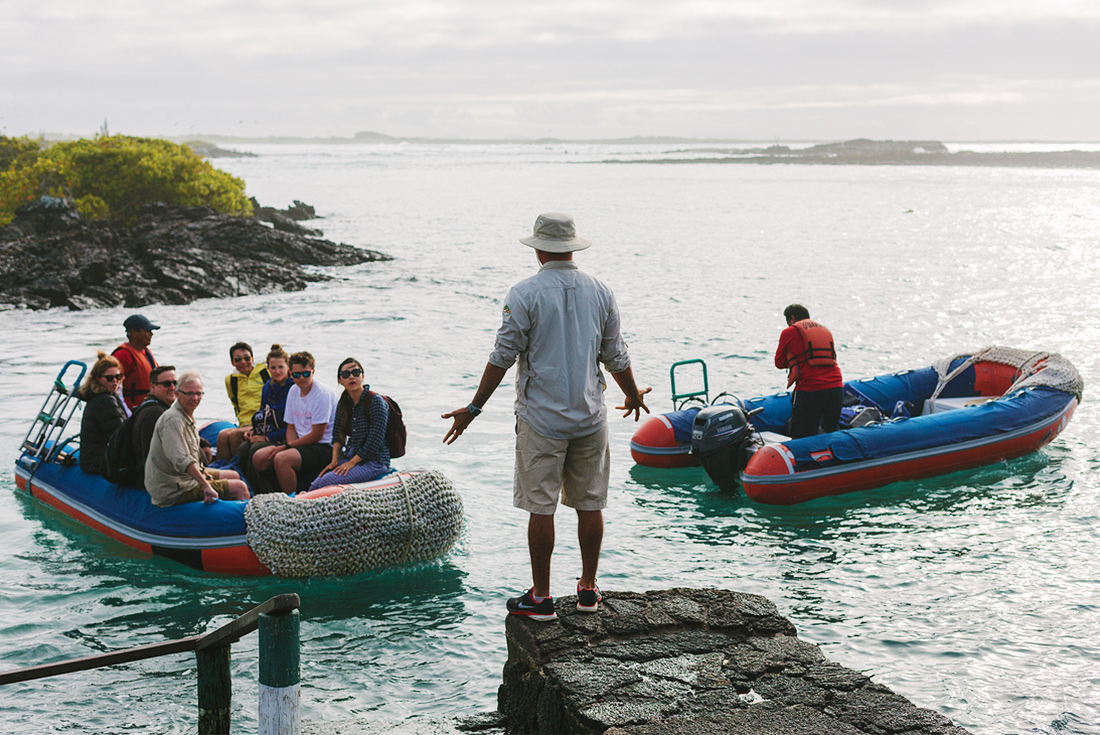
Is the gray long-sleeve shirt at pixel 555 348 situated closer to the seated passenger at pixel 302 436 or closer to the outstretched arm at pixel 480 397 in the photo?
the outstretched arm at pixel 480 397

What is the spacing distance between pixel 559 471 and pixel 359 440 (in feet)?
13.0

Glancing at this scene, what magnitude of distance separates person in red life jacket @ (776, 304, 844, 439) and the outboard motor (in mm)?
645

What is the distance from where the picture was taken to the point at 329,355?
19.5 metres

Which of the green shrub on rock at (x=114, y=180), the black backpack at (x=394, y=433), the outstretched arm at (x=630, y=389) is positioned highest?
the green shrub on rock at (x=114, y=180)

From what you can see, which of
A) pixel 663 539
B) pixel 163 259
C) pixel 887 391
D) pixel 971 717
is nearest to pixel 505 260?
pixel 163 259

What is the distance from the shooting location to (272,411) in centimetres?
915

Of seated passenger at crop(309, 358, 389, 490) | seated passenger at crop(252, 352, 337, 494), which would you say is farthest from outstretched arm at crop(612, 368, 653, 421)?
seated passenger at crop(252, 352, 337, 494)

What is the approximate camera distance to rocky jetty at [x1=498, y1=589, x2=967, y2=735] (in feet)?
14.5

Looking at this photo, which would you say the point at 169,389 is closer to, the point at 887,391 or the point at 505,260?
the point at 887,391

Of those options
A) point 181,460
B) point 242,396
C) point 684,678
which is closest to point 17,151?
point 242,396

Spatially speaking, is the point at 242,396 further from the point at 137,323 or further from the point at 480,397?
the point at 480,397

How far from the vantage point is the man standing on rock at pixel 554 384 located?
4957mm

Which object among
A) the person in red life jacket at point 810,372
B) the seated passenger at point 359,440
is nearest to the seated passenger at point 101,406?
the seated passenger at point 359,440

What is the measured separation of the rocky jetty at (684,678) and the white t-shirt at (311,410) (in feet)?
13.1
